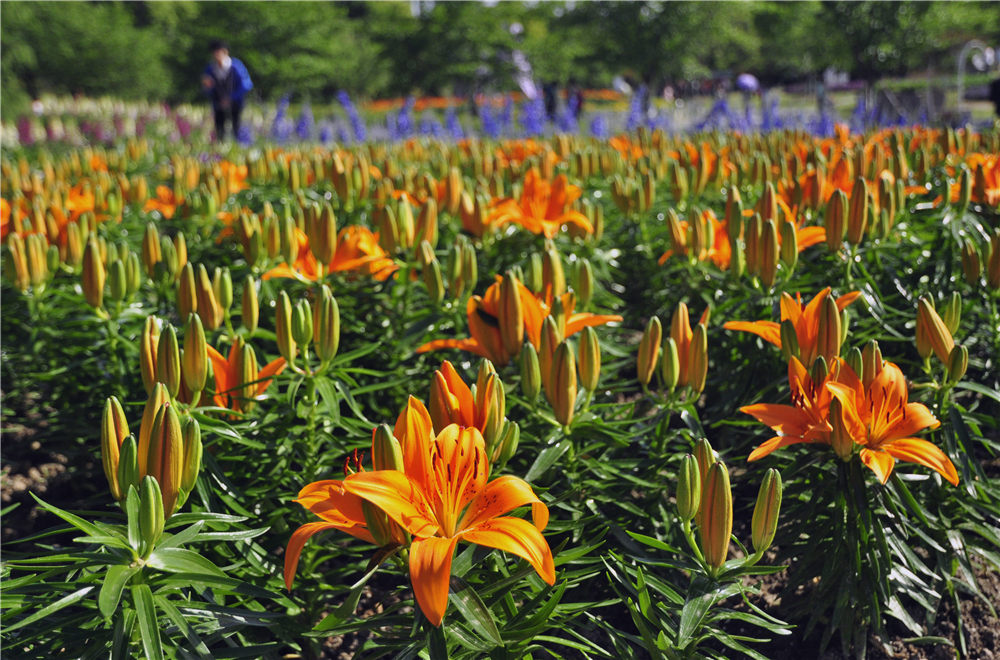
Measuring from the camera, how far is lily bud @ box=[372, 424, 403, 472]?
3.98 ft

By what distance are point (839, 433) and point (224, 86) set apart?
11864mm

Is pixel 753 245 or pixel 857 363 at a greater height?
pixel 753 245

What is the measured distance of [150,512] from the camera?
1.17m

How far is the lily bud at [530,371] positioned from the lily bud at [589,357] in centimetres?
11

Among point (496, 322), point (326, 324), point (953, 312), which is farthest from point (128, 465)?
point (953, 312)

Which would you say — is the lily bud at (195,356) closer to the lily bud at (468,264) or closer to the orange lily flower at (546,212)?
the lily bud at (468,264)

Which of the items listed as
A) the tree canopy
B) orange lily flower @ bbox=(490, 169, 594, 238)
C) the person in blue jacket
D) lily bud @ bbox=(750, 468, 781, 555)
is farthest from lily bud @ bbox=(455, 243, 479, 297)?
the tree canopy

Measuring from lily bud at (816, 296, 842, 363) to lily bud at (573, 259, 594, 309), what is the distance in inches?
28.7

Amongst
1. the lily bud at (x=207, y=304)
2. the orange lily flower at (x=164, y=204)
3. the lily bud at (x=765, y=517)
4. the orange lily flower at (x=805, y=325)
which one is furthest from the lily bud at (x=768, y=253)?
the orange lily flower at (x=164, y=204)

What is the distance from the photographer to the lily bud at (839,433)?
4.68 feet

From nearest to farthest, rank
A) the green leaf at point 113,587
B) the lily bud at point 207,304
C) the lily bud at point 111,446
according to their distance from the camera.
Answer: the green leaf at point 113,587, the lily bud at point 111,446, the lily bud at point 207,304

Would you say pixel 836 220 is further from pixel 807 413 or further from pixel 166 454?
pixel 166 454

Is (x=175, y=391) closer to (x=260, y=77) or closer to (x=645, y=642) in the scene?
(x=645, y=642)

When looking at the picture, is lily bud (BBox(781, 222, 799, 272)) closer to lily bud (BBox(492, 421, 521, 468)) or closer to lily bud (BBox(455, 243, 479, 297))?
lily bud (BBox(455, 243, 479, 297))
